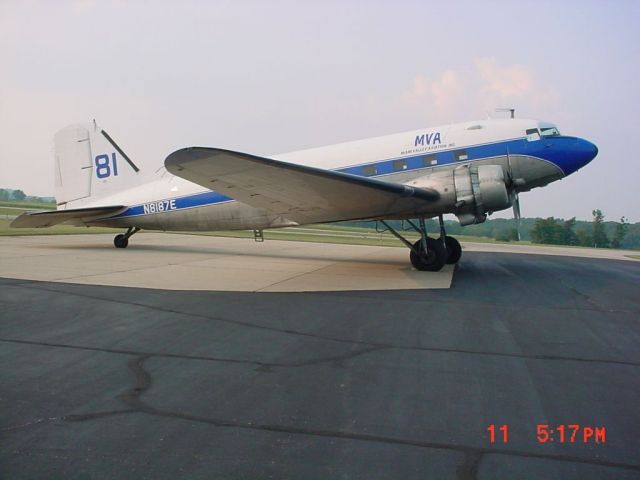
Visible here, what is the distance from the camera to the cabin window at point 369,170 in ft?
44.9

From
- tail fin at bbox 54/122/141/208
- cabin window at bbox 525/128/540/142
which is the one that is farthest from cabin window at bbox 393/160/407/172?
tail fin at bbox 54/122/141/208

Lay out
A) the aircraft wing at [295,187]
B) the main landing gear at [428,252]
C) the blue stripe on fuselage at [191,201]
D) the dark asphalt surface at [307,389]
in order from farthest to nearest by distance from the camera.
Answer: the blue stripe on fuselage at [191,201]
the main landing gear at [428,252]
the aircraft wing at [295,187]
the dark asphalt surface at [307,389]

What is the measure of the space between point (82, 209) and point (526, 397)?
56.2 feet

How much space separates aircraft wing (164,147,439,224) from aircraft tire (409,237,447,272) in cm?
119

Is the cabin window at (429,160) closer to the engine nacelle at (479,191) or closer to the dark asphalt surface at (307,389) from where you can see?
the engine nacelle at (479,191)

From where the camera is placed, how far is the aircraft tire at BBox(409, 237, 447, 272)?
13094 millimetres

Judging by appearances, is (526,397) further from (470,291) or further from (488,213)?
(488,213)

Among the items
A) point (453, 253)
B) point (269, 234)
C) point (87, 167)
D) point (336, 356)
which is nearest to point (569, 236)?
point (269, 234)

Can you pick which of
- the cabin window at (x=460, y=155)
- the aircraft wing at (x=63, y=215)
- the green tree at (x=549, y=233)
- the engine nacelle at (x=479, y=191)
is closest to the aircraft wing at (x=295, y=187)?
the engine nacelle at (x=479, y=191)

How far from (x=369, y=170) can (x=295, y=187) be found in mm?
3680

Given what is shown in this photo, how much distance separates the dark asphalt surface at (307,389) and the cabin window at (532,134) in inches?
240

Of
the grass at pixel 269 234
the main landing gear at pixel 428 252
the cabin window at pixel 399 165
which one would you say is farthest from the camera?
the grass at pixel 269 234
